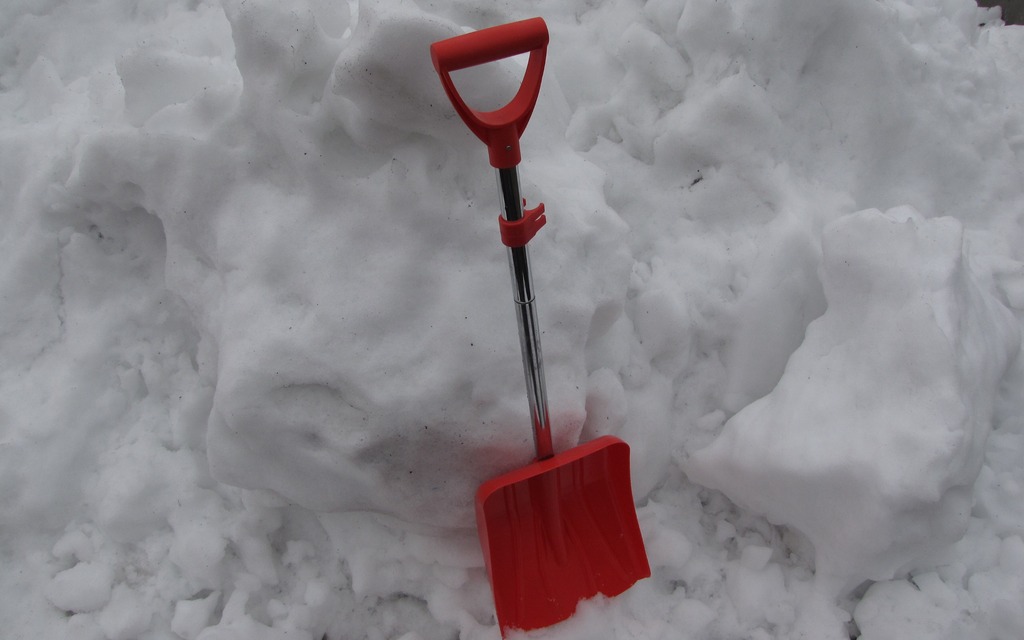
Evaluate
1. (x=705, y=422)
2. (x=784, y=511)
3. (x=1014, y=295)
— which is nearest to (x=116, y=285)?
(x=705, y=422)

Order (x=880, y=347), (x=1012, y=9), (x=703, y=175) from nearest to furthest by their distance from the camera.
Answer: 1. (x=880, y=347)
2. (x=703, y=175)
3. (x=1012, y=9)

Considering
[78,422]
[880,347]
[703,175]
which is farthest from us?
[703,175]

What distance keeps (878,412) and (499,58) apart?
3.11ft

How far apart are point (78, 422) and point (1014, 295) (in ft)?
6.68

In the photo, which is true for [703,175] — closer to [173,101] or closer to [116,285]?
[173,101]

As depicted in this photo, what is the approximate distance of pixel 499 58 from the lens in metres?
A: 0.95

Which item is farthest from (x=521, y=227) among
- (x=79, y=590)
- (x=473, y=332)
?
(x=79, y=590)

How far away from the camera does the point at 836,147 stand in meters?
1.71

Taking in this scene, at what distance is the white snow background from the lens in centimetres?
129

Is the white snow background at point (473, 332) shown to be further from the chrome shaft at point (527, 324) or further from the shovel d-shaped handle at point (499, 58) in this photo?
the shovel d-shaped handle at point (499, 58)

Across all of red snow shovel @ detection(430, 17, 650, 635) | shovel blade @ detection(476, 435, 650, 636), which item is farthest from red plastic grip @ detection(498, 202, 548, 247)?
shovel blade @ detection(476, 435, 650, 636)

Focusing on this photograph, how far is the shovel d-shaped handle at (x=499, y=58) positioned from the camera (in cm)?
93

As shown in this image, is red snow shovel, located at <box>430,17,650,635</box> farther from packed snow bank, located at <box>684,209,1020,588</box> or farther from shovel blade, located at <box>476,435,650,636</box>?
packed snow bank, located at <box>684,209,1020,588</box>

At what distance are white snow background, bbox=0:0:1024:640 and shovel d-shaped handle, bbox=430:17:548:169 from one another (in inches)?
10.5
